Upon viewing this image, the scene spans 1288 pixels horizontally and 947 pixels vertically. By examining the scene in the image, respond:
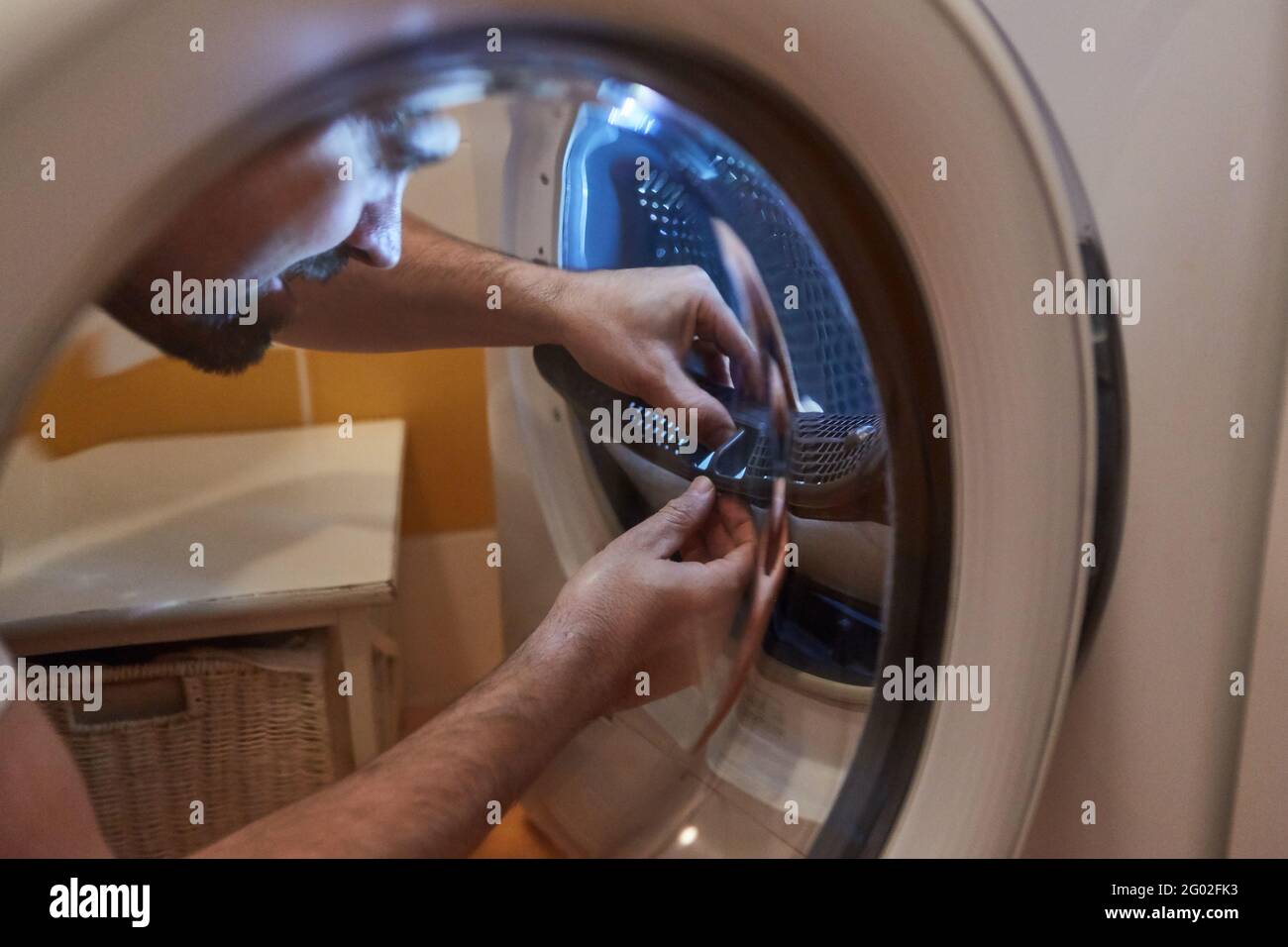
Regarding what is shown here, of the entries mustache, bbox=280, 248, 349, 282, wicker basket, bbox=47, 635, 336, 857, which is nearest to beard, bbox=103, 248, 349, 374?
mustache, bbox=280, 248, 349, 282

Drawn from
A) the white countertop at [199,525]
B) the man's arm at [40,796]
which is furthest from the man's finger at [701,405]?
the man's arm at [40,796]

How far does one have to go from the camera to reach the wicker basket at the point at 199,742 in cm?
29

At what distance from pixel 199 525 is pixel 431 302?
0.11m

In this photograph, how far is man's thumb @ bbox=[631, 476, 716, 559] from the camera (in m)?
0.36

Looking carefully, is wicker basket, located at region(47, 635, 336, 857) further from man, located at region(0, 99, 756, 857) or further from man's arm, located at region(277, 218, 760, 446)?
man's arm, located at region(277, 218, 760, 446)

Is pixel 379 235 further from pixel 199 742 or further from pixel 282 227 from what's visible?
pixel 199 742

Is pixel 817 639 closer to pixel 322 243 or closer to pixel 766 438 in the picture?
pixel 766 438

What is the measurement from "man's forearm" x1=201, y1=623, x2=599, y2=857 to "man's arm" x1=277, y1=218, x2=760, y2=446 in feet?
0.35

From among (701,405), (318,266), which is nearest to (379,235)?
(318,266)

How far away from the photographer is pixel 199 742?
316 mm

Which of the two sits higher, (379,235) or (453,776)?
(379,235)
